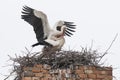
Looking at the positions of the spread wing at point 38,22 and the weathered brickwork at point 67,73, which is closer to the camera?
the weathered brickwork at point 67,73

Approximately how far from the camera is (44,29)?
358 inches

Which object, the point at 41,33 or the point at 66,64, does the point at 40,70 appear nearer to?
the point at 66,64

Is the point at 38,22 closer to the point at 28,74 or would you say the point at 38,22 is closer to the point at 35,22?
the point at 35,22

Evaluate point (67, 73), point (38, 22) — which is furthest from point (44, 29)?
point (67, 73)

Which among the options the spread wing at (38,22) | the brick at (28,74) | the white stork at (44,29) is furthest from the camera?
the spread wing at (38,22)

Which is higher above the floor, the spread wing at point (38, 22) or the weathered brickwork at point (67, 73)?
the spread wing at point (38, 22)

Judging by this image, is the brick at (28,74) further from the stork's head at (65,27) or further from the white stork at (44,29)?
the stork's head at (65,27)

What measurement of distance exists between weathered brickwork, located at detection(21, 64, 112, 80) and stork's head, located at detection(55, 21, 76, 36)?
153 centimetres

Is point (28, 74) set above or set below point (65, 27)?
below

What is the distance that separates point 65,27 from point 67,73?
1.83m

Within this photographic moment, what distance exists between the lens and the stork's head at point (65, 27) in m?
9.17

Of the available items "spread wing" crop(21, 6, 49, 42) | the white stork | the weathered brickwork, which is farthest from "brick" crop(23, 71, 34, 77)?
"spread wing" crop(21, 6, 49, 42)

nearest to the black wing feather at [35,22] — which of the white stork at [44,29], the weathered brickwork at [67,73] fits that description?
the white stork at [44,29]

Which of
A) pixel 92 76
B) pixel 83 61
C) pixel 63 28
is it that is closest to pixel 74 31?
pixel 63 28
